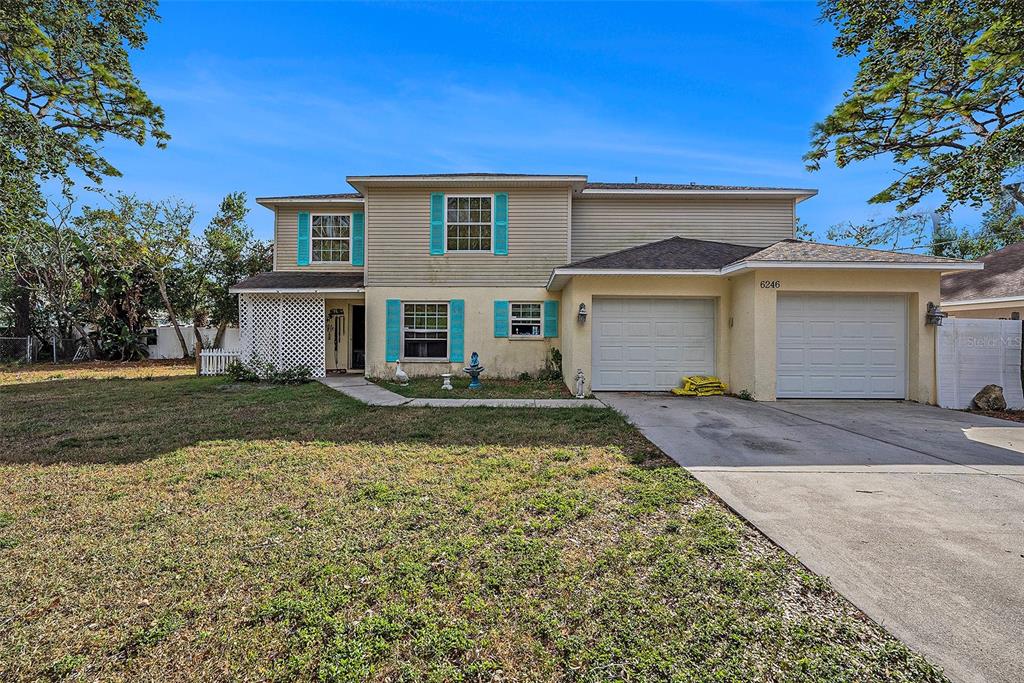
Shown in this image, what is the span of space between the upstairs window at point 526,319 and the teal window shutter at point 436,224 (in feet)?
8.53

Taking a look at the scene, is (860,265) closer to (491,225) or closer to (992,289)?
(992,289)

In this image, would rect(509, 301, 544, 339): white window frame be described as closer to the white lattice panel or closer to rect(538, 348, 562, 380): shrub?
rect(538, 348, 562, 380): shrub

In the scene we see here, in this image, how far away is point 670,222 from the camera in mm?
13164

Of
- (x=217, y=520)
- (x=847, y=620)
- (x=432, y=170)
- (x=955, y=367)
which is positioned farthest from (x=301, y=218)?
(x=955, y=367)

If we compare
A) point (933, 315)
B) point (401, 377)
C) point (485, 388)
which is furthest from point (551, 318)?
point (933, 315)

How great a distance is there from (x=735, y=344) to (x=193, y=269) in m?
21.8

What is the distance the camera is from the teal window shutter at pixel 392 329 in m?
12.7

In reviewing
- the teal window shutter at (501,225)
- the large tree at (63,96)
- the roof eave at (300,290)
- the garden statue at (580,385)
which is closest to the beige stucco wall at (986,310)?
the garden statue at (580,385)

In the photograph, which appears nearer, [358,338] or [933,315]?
[933,315]

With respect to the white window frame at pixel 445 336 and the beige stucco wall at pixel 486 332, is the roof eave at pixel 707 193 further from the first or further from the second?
the white window frame at pixel 445 336

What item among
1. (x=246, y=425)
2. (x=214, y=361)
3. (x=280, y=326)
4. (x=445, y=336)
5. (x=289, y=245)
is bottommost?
(x=246, y=425)

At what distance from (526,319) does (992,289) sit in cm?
1151

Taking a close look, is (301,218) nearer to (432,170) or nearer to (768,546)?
(432,170)

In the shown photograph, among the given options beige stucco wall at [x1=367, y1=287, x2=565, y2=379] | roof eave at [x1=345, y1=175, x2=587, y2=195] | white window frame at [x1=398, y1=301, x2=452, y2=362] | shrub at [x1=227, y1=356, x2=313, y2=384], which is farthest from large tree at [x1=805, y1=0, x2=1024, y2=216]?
shrub at [x1=227, y1=356, x2=313, y2=384]
